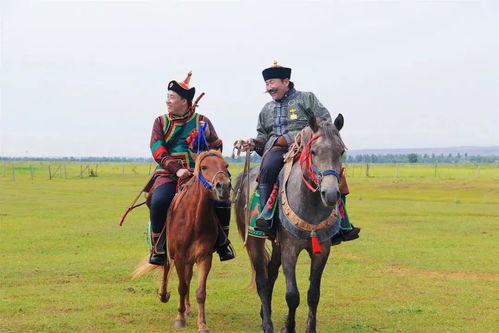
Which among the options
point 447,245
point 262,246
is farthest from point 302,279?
point 447,245

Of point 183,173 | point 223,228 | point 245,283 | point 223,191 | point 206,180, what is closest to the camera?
point 223,191

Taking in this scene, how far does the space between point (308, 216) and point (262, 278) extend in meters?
1.27

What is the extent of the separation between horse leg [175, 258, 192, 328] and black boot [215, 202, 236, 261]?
1.77 ft

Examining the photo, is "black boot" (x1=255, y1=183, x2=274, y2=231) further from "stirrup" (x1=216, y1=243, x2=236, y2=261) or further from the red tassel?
"stirrup" (x1=216, y1=243, x2=236, y2=261)

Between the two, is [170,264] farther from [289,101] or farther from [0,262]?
[0,262]

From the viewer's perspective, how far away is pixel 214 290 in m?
10.4

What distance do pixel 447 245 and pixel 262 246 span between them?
33.3 feet

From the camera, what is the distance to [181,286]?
26.0 ft

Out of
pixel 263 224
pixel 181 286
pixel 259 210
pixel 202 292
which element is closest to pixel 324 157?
pixel 263 224

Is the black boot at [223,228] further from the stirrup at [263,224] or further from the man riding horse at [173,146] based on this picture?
the stirrup at [263,224]

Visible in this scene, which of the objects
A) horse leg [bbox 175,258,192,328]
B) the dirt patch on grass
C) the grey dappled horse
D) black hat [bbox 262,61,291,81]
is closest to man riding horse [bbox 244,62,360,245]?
black hat [bbox 262,61,291,81]

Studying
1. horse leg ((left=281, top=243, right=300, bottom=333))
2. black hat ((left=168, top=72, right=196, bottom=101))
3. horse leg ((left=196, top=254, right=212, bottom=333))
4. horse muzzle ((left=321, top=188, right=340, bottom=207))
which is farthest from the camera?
black hat ((left=168, top=72, right=196, bottom=101))

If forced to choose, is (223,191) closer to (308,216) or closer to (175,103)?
(308,216)

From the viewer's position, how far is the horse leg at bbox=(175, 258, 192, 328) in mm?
7748
